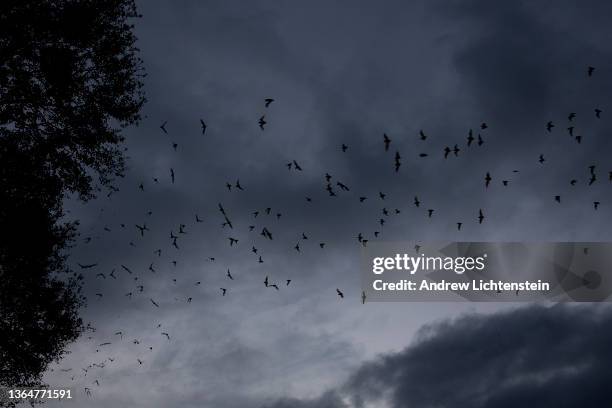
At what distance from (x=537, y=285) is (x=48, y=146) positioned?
22.6m

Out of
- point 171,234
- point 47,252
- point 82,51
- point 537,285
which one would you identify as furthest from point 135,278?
point 537,285

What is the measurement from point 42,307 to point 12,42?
9.80 meters

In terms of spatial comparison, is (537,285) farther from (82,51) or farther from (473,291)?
(82,51)

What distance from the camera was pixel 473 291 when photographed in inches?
977

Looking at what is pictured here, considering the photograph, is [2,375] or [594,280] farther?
[594,280]

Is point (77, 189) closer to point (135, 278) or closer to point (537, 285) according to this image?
point (135, 278)

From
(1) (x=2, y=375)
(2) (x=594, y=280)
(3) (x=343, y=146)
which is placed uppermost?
(3) (x=343, y=146)

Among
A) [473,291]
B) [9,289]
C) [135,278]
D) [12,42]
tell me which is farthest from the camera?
[473,291]

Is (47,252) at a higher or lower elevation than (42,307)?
higher

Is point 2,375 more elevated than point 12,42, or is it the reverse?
point 12,42

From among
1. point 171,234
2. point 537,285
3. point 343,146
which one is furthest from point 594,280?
point 171,234

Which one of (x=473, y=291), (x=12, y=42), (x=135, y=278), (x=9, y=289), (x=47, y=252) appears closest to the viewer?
(x=12, y=42)

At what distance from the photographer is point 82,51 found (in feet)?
61.7

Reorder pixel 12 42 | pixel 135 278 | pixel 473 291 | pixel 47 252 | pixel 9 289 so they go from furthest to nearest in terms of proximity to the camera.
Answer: pixel 473 291, pixel 135 278, pixel 47 252, pixel 9 289, pixel 12 42
